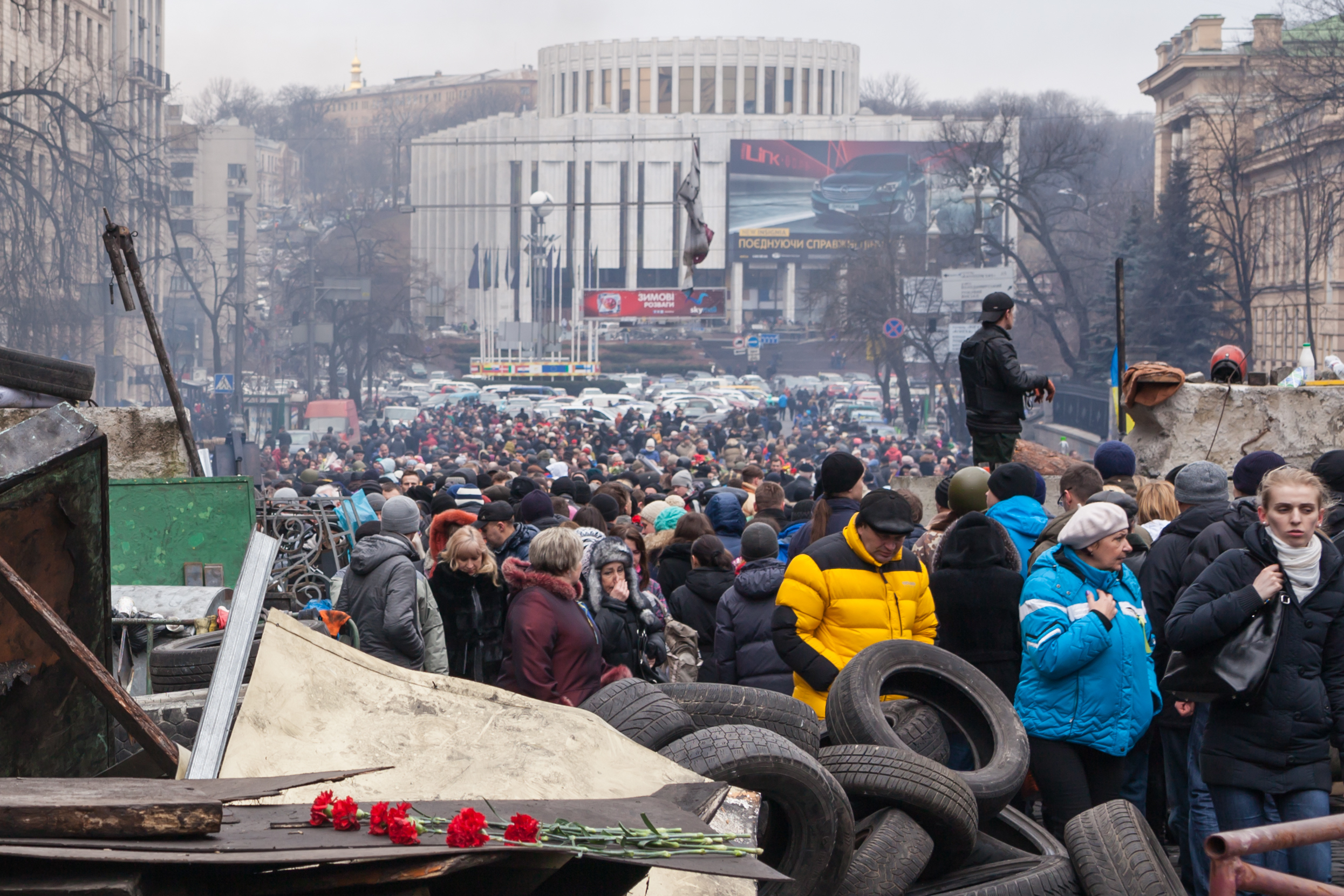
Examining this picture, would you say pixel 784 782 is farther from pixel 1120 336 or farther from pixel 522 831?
pixel 1120 336

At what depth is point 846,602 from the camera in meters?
5.50

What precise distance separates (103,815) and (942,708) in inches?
150

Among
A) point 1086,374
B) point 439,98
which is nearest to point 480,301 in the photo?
point 1086,374

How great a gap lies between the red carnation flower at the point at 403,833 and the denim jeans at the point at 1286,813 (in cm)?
279

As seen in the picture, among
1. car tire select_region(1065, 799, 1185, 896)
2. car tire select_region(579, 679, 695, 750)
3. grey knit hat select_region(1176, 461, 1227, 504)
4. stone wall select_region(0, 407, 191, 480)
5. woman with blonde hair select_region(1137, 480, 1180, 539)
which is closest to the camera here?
car tire select_region(1065, 799, 1185, 896)

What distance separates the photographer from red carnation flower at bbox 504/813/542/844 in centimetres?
280

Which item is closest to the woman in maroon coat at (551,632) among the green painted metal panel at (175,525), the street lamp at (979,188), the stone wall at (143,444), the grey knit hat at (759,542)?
the grey knit hat at (759,542)

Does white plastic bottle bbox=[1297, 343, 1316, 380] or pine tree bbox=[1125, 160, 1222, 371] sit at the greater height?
pine tree bbox=[1125, 160, 1222, 371]

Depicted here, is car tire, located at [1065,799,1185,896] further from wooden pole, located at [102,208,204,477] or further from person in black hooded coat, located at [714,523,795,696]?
wooden pole, located at [102,208,204,477]

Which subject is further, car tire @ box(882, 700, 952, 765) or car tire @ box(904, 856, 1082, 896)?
car tire @ box(882, 700, 952, 765)

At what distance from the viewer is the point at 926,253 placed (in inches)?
3046

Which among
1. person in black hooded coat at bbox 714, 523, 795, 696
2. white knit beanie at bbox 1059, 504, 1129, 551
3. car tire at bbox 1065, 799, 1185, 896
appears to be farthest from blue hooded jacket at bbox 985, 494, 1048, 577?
car tire at bbox 1065, 799, 1185, 896

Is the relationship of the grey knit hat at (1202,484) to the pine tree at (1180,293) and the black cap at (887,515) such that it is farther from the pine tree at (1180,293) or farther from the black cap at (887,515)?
the pine tree at (1180,293)

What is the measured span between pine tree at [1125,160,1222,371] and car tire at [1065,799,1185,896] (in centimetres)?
3838
